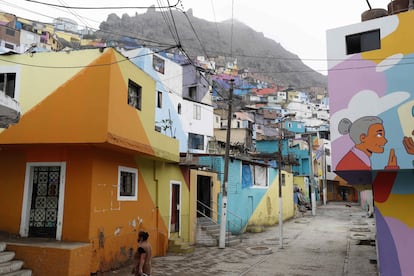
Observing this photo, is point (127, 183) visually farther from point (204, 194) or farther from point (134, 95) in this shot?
point (204, 194)

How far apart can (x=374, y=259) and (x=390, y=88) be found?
785cm

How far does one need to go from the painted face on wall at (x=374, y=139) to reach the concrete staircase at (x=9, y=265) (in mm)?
9970

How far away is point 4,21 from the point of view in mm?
74062

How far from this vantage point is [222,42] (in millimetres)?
155125

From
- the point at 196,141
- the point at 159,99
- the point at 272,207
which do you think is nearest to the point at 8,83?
the point at 272,207

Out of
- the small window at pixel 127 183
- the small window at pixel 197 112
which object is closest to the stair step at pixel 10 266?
the small window at pixel 127 183

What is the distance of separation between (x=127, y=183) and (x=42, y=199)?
9.88ft

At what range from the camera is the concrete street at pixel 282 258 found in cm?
1257

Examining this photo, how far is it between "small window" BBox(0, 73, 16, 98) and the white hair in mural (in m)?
10.1

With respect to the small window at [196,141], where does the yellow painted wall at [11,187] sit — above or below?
below

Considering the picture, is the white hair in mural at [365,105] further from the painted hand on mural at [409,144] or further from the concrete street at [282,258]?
the concrete street at [282,258]

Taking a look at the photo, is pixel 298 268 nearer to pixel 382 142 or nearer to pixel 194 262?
pixel 194 262

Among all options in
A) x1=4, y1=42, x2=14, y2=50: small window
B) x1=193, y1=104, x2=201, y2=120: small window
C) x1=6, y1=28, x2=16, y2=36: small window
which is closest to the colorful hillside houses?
x1=193, y1=104, x2=201, y2=120: small window

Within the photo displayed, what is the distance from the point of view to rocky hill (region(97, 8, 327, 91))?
131m
